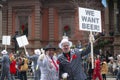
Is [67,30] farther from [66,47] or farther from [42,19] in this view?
[66,47]

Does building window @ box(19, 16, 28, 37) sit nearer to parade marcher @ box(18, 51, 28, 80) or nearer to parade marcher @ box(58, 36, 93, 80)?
parade marcher @ box(18, 51, 28, 80)

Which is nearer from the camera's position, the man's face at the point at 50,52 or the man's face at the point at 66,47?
the man's face at the point at 66,47

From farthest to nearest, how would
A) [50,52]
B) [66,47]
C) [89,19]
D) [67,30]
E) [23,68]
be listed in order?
[67,30] → [23,68] → [89,19] → [50,52] → [66,47]

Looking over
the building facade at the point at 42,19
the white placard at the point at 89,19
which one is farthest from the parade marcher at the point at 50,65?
the building facade at the point at 42,19

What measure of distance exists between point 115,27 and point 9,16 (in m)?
12.0

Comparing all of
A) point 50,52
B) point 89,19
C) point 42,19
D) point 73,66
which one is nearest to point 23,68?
point 89,19

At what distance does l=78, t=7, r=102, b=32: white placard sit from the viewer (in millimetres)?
11828

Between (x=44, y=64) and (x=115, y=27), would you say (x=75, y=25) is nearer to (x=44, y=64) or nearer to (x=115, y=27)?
(x=115, y=27)

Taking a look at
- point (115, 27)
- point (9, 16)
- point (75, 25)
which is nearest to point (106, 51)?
point (115, 27)

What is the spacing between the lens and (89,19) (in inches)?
465

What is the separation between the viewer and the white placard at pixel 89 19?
38.8ft

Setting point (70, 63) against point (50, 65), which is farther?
point (50, 65)

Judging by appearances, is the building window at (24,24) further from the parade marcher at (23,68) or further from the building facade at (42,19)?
the parade marcher at (23,68)

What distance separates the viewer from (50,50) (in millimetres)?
10625
